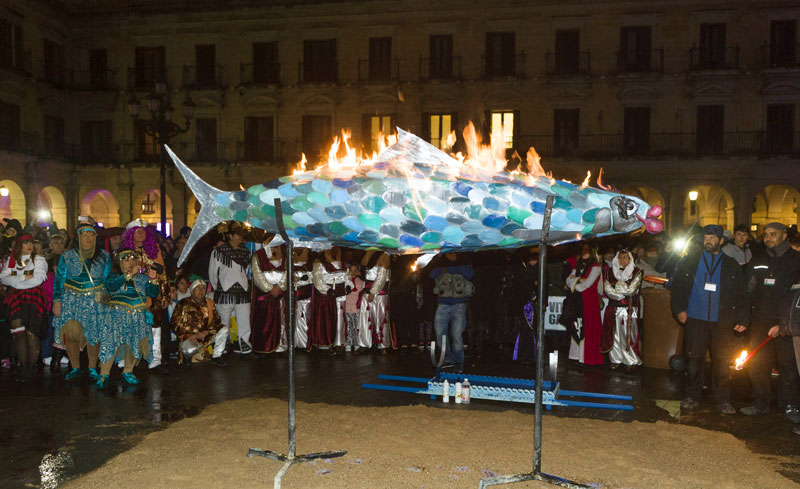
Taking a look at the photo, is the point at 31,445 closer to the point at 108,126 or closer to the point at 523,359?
the point at 523,359

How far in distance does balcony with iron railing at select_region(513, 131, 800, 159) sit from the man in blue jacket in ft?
59.6

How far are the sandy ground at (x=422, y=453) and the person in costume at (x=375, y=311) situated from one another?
154 inches

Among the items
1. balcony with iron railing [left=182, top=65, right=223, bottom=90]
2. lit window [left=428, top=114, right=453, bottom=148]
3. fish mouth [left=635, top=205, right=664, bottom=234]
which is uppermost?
balcony with iron railing [left=182, top=65, right=223, bottom=90]

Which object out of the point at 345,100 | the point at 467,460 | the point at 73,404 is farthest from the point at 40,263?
the point at 345,100

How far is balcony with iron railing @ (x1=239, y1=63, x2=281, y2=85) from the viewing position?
28.2 m

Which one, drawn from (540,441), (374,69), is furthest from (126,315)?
(374,69)

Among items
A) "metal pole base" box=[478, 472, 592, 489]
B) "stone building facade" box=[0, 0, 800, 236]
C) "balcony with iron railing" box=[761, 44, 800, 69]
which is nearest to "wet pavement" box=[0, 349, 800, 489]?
"metal pole base" box=[478, 472, 592, 489]

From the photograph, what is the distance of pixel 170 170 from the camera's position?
2862 centimetres

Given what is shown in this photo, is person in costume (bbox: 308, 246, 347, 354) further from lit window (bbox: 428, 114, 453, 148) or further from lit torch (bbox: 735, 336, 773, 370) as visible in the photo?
lit window (bbox: 428, 114, 453, 148)

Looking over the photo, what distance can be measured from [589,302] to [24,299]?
27.4 feet

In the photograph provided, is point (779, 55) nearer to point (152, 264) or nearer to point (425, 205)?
point (152, 264)

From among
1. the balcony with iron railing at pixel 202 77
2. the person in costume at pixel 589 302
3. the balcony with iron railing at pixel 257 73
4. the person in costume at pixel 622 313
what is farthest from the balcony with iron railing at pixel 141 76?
the person in costume at pixel 622 313

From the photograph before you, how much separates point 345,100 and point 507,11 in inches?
317

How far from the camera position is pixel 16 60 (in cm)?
2677
